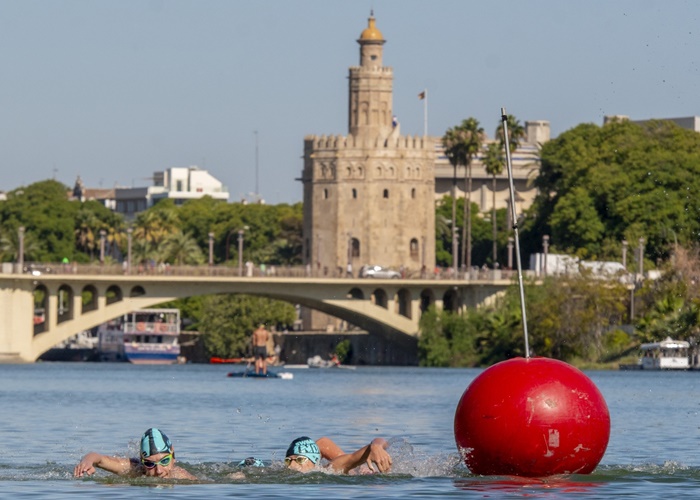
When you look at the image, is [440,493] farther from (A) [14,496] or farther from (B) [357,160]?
(B) [357,160]

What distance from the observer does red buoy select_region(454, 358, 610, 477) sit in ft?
76.8

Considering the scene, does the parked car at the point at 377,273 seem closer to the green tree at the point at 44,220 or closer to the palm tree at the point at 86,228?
the green tree at the point at 44,220

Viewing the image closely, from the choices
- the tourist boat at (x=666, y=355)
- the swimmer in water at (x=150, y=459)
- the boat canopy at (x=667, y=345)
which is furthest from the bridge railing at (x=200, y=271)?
the swimmer in water at (x=150, y=459)

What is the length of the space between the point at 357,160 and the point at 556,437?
357 ft

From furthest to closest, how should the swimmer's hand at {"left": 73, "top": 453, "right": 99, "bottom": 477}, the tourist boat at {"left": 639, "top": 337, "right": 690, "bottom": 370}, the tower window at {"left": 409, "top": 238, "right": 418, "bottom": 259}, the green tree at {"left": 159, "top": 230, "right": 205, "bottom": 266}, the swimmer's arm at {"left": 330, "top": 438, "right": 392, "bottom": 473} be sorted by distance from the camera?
1. the green tree at {"left": 159, "top": 230, "right": 205, "bottom": 266}
2. the tower window at {"left": 409, "top": 238, "right": 418, "bottom": 259}
3. the tourist boat at {"left": 639, "top": 337, "right": 690, "bottom": 370}
4. the swimmer's arm at {"left": 330, "top": 438, "right": 392, "bottom": 473}
5. the swimmer's hand at {"left": 73, "top": 453, "right": 99, "bottom": 477}

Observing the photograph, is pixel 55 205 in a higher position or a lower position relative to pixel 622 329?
higher

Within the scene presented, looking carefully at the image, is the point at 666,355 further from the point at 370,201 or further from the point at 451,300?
the point at 370,201

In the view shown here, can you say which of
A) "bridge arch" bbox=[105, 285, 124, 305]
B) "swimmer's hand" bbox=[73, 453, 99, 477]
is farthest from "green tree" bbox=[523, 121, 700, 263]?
"swimmer's hand" bbox=[73, 453, 99, 477]

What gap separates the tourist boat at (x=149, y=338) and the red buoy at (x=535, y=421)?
10607 centimetres

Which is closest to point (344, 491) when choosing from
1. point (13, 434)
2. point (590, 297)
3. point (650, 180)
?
point (13, 434)

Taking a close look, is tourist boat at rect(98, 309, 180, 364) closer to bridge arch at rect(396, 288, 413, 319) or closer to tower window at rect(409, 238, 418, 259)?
tower window at rect(409, 238, 418, 259)

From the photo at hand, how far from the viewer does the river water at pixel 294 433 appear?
79.5ft

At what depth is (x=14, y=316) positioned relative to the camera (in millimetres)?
97125

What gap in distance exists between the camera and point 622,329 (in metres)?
95.8
